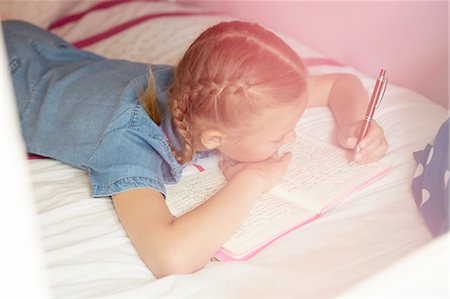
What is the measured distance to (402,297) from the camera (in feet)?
1.63

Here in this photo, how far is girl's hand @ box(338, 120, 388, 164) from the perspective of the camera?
2.93ft

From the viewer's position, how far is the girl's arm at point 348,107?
0.90m

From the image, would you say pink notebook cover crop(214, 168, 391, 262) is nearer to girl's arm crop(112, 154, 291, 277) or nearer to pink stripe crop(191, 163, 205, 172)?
girl's arm crop(112, 154, 291, 277)

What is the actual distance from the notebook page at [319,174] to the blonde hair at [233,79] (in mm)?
125

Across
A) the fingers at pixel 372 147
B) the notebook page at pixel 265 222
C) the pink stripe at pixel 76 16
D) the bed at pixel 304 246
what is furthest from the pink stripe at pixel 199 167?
the pink stripe at pixel 76 16

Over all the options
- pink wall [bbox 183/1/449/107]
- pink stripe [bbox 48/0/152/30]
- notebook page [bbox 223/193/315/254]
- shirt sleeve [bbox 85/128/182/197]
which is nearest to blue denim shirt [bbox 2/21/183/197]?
shirt sleeve [bbox 85/128/182/197]

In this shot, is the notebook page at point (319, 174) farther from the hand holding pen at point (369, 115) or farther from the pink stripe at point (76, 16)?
the pink stripe at point (76, 16)

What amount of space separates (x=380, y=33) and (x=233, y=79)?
0.49m

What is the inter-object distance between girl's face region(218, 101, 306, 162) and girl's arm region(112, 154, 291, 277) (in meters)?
0.03

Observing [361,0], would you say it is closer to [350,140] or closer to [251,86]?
[350,140]

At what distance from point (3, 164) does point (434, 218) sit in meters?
0.48

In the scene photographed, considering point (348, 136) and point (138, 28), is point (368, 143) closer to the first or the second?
point (348, 136)

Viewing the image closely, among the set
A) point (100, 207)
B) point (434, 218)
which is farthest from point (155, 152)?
point (434, 218)

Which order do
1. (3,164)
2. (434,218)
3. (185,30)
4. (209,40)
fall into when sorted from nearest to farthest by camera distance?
(3,164)
(434,218)
(209,40)
(185,30)
